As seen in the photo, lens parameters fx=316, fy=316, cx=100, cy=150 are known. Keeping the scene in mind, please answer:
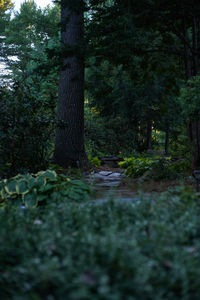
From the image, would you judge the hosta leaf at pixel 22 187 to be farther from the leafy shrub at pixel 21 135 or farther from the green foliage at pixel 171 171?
the green foliage at pixel 171 171

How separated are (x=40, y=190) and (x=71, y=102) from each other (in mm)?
5592

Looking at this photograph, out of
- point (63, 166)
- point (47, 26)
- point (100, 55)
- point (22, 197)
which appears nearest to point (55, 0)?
point (100, 55)

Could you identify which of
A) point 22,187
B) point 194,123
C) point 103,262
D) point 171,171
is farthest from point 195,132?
point 103,262

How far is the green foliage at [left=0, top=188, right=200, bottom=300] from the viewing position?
143cm

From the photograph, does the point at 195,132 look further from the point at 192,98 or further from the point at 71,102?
the point at 71,102

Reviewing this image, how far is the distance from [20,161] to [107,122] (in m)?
12.2

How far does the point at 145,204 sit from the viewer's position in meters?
2.64

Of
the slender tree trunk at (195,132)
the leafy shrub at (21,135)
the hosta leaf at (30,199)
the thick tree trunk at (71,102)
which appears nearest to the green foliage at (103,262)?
the hosta leaf at (30,199)

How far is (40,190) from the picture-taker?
436cm

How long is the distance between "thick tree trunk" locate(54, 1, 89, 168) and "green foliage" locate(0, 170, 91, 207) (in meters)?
4.75

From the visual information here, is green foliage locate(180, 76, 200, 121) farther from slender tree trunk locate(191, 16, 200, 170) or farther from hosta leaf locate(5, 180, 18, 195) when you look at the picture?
hosta leaf locate(5, 180, 18, 195)

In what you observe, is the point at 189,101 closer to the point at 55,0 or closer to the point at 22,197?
the point at 22,197

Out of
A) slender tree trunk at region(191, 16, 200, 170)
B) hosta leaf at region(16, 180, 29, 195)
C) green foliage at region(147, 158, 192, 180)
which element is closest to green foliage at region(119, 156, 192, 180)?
green foliage at region(147, 158, 192, 180)

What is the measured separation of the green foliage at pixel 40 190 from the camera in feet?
13.8
